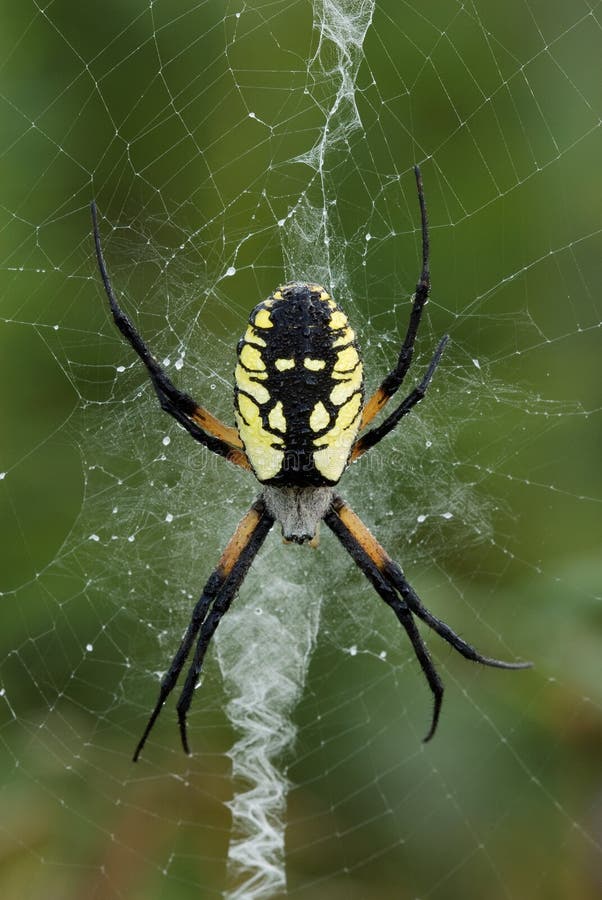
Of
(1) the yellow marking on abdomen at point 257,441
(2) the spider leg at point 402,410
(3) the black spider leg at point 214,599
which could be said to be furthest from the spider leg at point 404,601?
(1) the yellow marking on abdomen at point 257,441

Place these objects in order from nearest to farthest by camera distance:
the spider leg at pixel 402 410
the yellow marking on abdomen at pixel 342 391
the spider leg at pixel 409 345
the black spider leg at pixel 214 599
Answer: the yellow marking on abdomen at pixel 342 391 < the spider leg at pixel 409 345 < the spider leg at pixel 402 410 < the black spider leg at pixel 214 599

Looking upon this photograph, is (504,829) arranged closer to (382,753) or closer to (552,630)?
(382,753)

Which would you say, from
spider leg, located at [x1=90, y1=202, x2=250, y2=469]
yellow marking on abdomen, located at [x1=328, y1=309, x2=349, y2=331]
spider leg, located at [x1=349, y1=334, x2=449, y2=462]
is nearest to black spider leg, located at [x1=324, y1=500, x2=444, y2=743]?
spider leg, located at [x1=349, y1=334, x2=449, y2=462]

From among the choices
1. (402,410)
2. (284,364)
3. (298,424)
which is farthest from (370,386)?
(284,364)

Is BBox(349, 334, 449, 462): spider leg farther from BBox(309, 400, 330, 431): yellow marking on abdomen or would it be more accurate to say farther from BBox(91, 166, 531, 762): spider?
BBox(309, 400, 330, 431): yellow marking on abdomen

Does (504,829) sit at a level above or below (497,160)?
below

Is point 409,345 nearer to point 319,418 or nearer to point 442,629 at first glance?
point 319,418

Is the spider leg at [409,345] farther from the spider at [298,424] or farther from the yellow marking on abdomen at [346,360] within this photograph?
the yellow marking on abdomen at [346,360]

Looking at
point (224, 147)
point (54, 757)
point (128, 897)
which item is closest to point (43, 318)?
point (224, 147)
